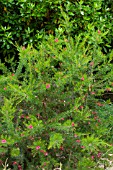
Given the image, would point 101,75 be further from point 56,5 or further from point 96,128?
point 56,5

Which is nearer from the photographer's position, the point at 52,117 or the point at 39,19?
the point at 52,117

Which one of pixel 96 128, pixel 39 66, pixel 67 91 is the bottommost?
pixel 96 128

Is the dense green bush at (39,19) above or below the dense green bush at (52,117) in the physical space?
above

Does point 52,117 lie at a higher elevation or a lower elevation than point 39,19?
lower

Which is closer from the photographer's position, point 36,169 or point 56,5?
point 36,169

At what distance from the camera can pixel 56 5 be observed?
16.9 feet

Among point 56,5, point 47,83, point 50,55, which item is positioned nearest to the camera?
point 47,83

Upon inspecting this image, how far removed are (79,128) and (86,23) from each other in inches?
88.2

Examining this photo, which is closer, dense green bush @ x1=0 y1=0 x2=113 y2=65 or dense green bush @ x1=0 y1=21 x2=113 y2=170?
dense green bush @ x1=0 y1=21 x2=113 y2=170

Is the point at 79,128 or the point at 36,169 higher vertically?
the point at 79,128

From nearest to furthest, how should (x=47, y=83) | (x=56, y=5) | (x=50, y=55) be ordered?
(x=47, y=83), (x=50, y=55), (x=56, y=5)

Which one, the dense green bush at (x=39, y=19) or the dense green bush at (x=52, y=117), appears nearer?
the dense green bush at (x=52, y=117)

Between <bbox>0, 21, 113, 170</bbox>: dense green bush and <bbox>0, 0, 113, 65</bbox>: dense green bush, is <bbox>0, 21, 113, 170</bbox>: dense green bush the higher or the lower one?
the lower one

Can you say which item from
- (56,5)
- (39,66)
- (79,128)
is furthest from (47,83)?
(56,5)
